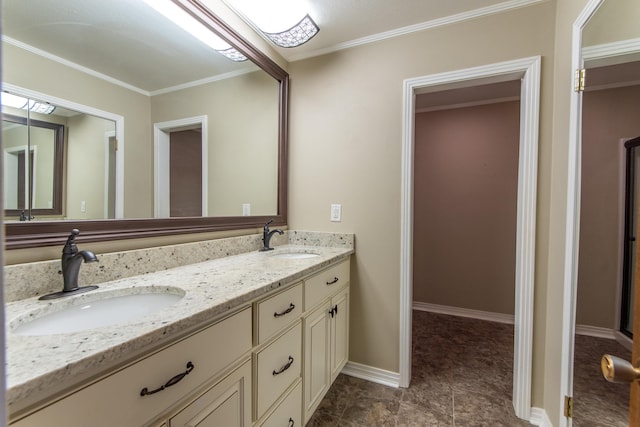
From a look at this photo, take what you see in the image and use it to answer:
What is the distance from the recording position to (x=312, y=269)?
1472 millimetres

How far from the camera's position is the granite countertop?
56 centimetres

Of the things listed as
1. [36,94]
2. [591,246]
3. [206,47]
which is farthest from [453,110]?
[36,94]

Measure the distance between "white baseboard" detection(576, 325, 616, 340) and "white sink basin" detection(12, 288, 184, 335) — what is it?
150cm

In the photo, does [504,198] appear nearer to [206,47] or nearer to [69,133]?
[206,47]

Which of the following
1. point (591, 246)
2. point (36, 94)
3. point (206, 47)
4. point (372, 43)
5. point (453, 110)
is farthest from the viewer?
point (453, 110)

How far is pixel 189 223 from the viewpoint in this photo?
1530mm

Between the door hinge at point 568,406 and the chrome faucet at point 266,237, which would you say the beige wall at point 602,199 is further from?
the chrome faucet at point 266,237

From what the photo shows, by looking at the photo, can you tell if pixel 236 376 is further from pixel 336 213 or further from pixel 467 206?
pixel 467 206

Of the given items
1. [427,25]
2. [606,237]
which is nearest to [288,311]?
[606,237]

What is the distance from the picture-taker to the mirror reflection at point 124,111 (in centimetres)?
99

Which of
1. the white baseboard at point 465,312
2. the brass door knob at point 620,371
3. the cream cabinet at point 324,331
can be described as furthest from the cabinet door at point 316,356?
the white baseboard at point 465,312

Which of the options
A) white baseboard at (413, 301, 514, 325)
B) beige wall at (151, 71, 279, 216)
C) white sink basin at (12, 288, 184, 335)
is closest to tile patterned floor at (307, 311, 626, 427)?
white baseboard at (413, 301, 514, 325)

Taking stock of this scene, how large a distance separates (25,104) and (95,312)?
73cm

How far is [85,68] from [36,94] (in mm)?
213
